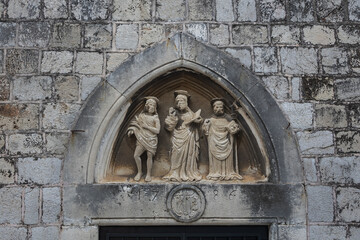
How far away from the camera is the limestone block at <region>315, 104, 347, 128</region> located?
19.0 feet

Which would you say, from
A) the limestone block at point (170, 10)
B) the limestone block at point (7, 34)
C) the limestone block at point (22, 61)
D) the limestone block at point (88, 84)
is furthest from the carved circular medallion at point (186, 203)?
the limestone block at point (7, 34)

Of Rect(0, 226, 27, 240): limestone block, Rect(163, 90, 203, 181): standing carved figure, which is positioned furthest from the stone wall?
Rect(163, 90, 203, 181): standing carved figure

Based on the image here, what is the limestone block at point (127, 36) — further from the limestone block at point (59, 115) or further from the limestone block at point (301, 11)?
the limestone block at point (301, 11)

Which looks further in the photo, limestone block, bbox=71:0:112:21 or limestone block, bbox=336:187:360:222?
limestone block, bbox=71:0:112:21

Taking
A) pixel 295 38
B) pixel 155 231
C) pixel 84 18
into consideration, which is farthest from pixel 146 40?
pixel 155 231

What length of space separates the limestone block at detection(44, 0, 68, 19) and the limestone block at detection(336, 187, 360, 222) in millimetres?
3458

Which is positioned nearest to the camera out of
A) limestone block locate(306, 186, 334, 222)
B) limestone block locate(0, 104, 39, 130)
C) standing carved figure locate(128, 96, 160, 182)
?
limestone block locate(306, 186, 334, 222)

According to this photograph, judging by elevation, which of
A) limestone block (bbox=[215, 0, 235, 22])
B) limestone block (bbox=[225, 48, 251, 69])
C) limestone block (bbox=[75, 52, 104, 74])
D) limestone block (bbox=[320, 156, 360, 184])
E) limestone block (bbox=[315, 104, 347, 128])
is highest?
limestone block (bbox=[215, 0, 235, 22])

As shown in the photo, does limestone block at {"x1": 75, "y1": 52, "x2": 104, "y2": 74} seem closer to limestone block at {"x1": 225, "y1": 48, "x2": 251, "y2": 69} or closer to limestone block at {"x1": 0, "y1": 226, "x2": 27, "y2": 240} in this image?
limestone block at {"x1": 225, "y1": 48, "x2": 251, "y2": 69}

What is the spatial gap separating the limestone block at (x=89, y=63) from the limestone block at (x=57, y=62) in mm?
84

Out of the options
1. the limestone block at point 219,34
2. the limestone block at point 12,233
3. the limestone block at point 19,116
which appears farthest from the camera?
the limestone block at point 219,34

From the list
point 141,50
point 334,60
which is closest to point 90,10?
point 141,50

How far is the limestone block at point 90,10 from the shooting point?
19.5 ft

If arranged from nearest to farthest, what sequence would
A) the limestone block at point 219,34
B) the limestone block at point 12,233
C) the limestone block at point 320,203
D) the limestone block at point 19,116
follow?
1. the limestone block at point 12,233
2. the limestone block at point 320,203
3. the limestone block at point 19,116
4. the limestone block at point 219,34
